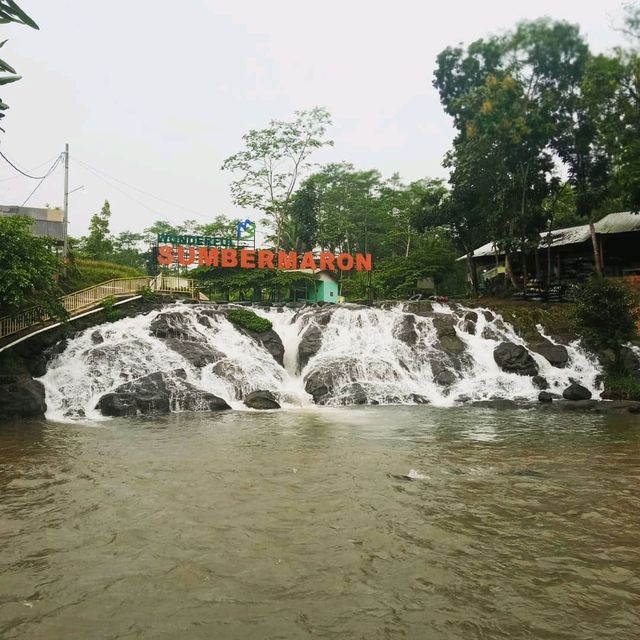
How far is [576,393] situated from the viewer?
17500 mm

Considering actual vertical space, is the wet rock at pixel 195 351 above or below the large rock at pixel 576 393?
above

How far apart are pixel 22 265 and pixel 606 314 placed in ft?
62.4

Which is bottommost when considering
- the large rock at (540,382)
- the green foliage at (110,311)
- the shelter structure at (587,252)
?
the large rock at (540,382)

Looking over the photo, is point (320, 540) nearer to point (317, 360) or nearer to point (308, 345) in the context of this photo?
point (317, 360)

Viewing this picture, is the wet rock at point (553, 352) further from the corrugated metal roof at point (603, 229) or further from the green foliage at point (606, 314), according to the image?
the corrugated metal roof at point (603, 229)

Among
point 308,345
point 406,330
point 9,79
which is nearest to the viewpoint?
point 9,79

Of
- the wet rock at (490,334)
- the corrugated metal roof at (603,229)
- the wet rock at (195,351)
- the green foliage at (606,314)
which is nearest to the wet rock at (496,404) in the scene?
the green foliage at (606,314)

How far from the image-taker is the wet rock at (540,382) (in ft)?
61.3

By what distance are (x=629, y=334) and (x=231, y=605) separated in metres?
18.7

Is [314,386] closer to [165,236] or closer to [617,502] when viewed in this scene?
[617,502]

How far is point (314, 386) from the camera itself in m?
17.8

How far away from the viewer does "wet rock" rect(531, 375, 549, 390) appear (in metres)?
18.7

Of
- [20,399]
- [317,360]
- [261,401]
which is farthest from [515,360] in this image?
[20,399]

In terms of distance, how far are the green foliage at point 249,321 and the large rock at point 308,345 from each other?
1.63 m
